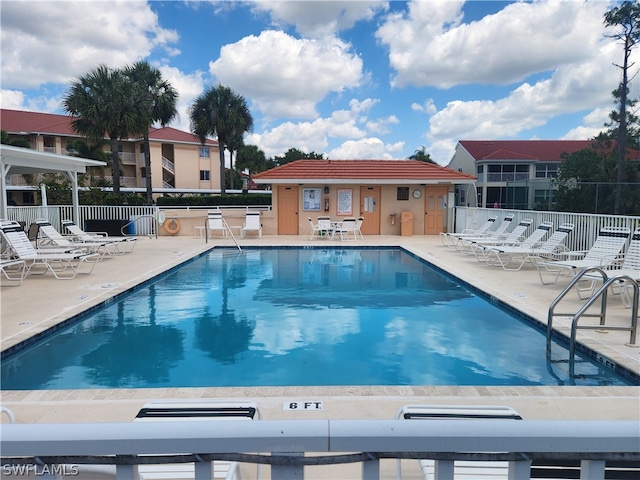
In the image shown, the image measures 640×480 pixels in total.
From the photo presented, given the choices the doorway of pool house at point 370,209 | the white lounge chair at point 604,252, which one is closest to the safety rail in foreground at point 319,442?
the white lounge chair at point 604,252

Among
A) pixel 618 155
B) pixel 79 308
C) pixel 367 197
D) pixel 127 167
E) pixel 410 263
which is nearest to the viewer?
pixel 79 308

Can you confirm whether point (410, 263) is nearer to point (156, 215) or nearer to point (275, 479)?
point (156, 215)

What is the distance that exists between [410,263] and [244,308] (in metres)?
6.11

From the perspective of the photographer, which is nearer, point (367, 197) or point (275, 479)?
point (275, 479)

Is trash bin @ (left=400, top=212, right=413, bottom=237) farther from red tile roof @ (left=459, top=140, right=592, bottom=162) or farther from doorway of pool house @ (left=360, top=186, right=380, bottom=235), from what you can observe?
red tile roof @ (left=459, top=140, right=592, bottom=162)

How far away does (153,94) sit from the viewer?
87.0ft

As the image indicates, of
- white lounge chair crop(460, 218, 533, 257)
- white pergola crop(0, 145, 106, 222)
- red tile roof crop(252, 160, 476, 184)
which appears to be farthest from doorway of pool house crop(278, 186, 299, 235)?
white lounge chair crop(460, 218, 533, 257)

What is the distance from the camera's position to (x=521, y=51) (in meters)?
13.5

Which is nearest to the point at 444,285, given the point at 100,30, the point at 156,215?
the point at 100,30

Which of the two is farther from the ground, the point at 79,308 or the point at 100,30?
the point at 100,30

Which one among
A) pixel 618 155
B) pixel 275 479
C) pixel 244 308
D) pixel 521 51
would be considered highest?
pixel 521 51

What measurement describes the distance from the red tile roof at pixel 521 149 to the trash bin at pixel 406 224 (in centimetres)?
2115

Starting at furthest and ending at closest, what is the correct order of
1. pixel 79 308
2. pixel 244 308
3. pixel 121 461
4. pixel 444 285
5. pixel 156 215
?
pixel 156 215 < pixel 444 285 < pixel 244 308 < pixel 79 308 < pixel 121 461

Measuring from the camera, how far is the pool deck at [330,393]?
3.72 m
